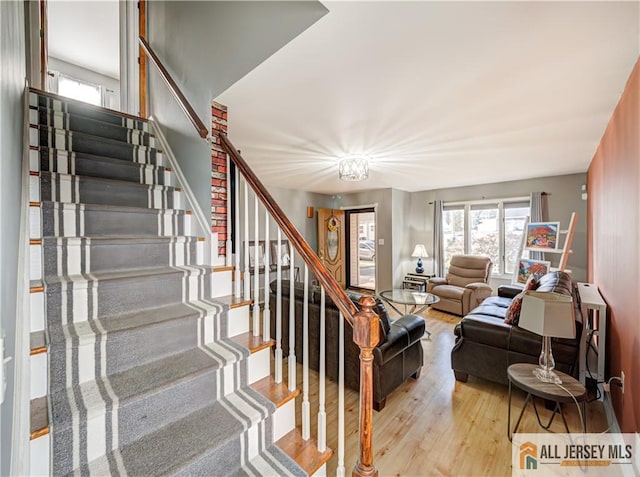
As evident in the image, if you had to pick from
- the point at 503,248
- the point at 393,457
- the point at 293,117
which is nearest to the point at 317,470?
the point at 393,457

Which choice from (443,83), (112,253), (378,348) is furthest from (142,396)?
(443,83)

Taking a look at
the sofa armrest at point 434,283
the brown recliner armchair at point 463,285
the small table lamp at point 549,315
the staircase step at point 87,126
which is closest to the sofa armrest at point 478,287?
the brown recliner armchair at point 463,285

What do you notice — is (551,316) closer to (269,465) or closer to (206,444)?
(269,465)

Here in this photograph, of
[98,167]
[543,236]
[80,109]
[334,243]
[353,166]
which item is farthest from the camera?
[334,243]

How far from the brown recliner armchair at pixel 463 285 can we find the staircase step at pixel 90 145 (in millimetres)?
4607

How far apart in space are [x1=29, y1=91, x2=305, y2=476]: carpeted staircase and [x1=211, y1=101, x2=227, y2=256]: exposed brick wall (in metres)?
0.20

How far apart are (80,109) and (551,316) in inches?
157

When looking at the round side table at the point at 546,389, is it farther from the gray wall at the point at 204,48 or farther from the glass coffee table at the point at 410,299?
the gray wall at the point at 204,48

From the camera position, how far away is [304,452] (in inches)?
54.8

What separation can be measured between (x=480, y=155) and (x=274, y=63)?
2944 millimetres

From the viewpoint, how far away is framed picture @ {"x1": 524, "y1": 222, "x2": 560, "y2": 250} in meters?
3.74

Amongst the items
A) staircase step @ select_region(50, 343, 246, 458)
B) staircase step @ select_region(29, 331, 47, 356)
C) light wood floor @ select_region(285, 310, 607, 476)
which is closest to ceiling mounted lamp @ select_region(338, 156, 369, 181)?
light wood floor @ select_region(285, 310, 607, 476)

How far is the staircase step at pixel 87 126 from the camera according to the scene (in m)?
2.15

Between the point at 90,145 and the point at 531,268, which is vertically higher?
the point at 90,145
